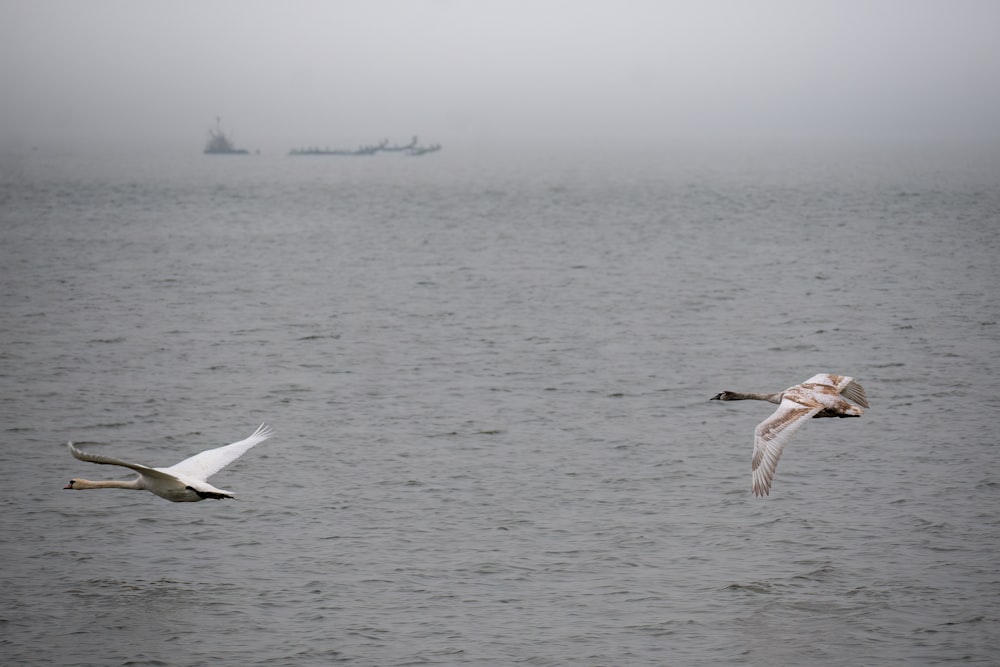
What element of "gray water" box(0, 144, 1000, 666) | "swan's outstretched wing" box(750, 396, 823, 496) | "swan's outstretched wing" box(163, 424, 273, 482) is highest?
"swan's outstretched wing" box(750, 396, 823, 496)

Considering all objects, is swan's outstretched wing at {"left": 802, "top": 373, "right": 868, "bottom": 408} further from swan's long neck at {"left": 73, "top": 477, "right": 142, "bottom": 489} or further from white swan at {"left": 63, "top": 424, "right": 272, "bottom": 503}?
swan's long neck at {"left": 73, "top": 477, "right": 142, "bottom": 489}

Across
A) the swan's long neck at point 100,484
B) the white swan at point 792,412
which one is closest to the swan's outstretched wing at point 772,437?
the white swan at point 792,412

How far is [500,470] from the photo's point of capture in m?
31.9

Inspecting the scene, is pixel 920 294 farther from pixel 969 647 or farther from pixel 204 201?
pixel 204 201

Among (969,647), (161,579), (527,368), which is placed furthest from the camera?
(527,368)

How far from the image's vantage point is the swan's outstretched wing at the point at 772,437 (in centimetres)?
2064

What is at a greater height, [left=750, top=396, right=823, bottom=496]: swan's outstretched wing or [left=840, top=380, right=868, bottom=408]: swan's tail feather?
[left=840, top=380, right=868, bottom=408]: swan's tail feather

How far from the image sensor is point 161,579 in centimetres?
2472

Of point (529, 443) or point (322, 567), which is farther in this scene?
point (529, 443)

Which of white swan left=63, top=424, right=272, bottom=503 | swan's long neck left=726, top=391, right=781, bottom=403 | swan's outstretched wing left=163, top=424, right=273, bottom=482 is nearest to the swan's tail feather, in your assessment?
swan's long neck left=726, top=391, right=781, bottom=403

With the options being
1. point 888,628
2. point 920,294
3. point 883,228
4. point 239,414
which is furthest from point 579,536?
point 883,228

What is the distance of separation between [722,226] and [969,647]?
90.0 metres

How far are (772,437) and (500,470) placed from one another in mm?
11324

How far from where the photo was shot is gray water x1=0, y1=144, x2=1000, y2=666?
2256 centimetres
